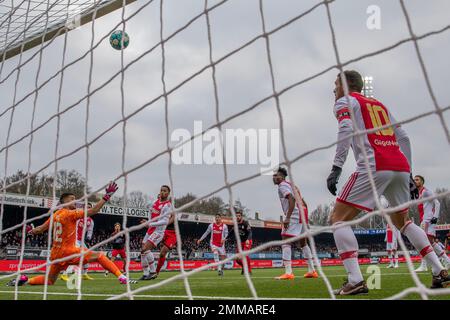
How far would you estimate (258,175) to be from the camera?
2.27 metres

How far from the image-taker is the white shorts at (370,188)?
3.50m

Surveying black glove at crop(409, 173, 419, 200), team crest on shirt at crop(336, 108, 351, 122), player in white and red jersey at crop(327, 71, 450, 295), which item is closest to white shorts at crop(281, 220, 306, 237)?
black glove at crop(409, 173, 419, 200)

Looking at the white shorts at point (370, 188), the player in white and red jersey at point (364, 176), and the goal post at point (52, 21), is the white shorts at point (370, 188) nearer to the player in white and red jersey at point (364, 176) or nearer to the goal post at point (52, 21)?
the player in white and red jersey at point (364, 176)

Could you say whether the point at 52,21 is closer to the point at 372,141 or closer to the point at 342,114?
the point at 342,114

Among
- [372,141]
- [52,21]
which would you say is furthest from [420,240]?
[52,21]

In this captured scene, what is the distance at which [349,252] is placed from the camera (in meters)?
3.62

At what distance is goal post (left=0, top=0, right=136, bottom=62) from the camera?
4.20 meters

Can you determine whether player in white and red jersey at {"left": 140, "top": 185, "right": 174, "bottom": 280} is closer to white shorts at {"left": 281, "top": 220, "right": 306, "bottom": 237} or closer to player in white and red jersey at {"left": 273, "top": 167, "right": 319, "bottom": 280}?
player in white and red jersey at {"left": 273, "top": 167, "right": 319, "bottom": 280}

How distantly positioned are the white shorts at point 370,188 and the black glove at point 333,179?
19 cm

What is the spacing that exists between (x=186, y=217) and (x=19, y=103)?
26796 mm

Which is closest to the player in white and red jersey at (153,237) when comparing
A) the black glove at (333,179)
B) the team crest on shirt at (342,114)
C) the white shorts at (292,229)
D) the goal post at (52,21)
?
the white shorts at (292,229)
